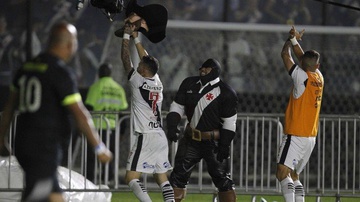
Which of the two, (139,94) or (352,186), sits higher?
(139,94)

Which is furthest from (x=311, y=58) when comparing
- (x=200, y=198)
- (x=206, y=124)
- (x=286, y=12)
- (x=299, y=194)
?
(x=286, y=12)

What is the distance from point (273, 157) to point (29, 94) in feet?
35.3

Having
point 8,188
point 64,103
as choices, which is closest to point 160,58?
point 8,188

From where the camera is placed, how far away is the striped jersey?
49.3 ft

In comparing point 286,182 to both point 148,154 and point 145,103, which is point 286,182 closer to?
point 148,154

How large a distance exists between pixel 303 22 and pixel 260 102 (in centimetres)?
166

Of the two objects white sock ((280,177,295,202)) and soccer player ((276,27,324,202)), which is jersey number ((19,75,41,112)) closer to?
soccer player ((276,27,324,202))

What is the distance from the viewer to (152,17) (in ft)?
51.3

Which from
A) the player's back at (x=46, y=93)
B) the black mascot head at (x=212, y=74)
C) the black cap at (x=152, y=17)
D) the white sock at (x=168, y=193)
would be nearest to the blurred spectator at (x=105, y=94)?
the black cap at (x=152, y=17)

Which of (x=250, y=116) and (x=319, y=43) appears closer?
(x=250, y=116)

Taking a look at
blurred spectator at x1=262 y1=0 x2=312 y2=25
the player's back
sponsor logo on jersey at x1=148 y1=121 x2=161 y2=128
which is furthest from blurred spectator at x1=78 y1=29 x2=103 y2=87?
the player's back

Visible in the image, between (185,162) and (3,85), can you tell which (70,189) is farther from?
(3,85)

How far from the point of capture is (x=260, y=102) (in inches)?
878

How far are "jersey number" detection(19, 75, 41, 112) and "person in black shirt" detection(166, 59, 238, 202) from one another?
471 cm
